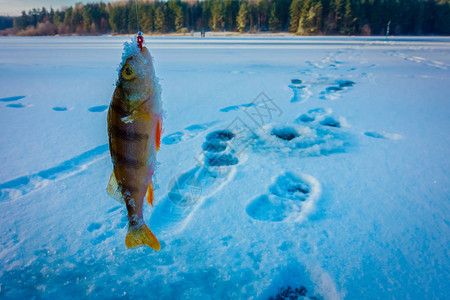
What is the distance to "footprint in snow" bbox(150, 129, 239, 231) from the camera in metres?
1.96

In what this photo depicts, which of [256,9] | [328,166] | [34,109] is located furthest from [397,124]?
[256,9]

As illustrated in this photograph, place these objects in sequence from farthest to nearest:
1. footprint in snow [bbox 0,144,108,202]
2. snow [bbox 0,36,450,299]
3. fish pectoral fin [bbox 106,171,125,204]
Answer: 1. footprint in snow [bbox 0,144,108,202]
2. snow [bbox 0,36,450,299]
3. fish pectoral fin [bbox 106,171,125,204]

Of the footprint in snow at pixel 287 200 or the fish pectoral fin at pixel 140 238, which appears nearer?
the fish pectoral fin at pixel 140 238

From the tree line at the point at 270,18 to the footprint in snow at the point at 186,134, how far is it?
43.8m

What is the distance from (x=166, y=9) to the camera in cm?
4456

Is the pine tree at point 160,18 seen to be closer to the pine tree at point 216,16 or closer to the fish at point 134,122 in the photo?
the pine tree at point 216,16

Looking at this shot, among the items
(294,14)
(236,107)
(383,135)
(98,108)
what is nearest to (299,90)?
(236,107)

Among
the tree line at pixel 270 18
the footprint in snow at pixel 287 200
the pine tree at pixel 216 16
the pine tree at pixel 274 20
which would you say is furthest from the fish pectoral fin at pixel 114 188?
the pine tree at pixel 216 16

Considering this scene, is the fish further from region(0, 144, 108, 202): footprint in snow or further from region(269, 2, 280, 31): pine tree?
region(269, 2, 280, 31): pine tree

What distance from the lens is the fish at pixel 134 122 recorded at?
34.7 inches

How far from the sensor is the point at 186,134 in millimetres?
3344

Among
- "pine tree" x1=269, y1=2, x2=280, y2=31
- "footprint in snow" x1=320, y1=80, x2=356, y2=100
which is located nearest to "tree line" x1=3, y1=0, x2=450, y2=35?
"pine tree" x1=269, y1=2, x2=280, y2=31

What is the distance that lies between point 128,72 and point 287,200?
1.71m

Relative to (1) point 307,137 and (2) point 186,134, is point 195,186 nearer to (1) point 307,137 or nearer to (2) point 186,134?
(2) point 186,134
